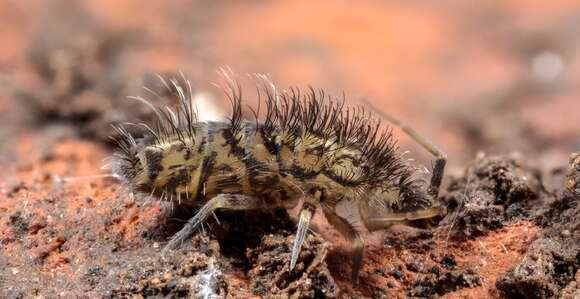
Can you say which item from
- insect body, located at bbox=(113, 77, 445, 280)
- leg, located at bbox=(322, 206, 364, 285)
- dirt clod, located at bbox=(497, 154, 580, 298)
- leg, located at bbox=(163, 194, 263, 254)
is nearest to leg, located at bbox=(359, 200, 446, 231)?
insect body, located at bbox=(113, 77, 445, 280)

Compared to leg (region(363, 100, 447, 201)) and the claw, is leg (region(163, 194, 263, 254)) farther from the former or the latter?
leg (region(363, 100, 447, 201))

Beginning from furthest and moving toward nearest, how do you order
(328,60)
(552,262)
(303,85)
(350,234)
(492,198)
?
(328,60)
(303,85)
(492,198)
(350,234)
(552,262)

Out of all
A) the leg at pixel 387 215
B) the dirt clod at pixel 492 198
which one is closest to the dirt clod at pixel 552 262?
the dirt clod at pixel 492 198

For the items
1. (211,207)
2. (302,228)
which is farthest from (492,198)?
(211,207)

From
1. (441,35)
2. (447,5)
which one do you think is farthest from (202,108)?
(447,5)

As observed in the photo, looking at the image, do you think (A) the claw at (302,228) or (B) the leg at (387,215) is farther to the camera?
(B) the leg at (387,215)

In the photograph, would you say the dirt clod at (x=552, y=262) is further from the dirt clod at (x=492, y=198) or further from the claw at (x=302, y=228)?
the claw at (x=302, y=228)

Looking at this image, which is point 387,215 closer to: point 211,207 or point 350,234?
point 350,234
